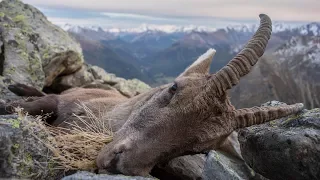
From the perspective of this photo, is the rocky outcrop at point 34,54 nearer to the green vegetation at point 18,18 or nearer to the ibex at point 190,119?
the green vegetation at point 18,18

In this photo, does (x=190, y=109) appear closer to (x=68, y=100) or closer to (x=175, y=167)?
(x=175, y=167)

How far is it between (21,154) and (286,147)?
14.0ft

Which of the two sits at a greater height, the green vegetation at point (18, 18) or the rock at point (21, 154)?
the green vegetation at point (18, 18)

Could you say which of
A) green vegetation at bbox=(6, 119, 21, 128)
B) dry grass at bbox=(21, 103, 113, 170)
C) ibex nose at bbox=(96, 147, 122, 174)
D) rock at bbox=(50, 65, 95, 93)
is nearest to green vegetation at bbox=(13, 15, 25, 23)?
rock at bbox=(50, 65, 95, 93)

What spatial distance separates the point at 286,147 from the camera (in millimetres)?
6949

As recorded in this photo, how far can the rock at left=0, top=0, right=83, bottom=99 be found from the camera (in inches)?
505

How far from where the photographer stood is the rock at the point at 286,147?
22.0ft

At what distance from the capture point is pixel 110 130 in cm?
841

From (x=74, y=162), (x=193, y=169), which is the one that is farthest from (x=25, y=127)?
(x=193, y=169)

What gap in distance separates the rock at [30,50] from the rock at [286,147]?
706cm

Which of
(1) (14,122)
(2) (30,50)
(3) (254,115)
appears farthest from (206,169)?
(2) (30,50)

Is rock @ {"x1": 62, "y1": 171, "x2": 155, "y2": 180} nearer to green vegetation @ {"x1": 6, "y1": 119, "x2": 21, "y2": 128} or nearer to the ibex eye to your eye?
green vegetation @ {"x1": 6, "y1": 119, "x2": 21, "y2": 128}

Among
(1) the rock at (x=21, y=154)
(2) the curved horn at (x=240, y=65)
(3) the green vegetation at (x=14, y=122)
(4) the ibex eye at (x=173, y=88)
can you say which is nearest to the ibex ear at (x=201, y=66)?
(4) the ibex eye at (x=173, y=88)

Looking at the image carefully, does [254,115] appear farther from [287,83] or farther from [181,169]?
[287,83]
